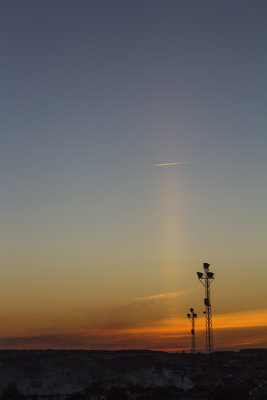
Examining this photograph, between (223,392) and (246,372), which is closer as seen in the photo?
(223,392)

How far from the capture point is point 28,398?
85500 millimetres

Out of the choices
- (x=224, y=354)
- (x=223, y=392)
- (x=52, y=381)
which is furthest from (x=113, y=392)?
(x=224, y=354)

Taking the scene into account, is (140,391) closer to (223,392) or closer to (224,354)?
(223,392)

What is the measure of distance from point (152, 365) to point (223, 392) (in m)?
78.9

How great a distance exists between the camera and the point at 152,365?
139m

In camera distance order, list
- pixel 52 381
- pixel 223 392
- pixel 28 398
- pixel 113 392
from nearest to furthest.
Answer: pixel 223 392
pixel 113 392
pixel 28 398
pixel 52 381

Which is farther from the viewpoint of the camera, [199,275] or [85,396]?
[85,396]

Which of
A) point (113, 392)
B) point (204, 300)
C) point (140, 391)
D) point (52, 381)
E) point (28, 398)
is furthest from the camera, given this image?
point (52, 381)

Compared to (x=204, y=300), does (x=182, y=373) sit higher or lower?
lower

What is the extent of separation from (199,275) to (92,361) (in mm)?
76543

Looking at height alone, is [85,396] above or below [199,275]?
below

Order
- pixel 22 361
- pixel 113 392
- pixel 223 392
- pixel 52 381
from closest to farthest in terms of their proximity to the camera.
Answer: pixel 223 392 < pixel 113 392 < pixel 52 381 < pixel 22 361

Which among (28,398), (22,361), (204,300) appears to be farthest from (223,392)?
(22,361)

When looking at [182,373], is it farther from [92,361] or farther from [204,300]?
[204,300]
